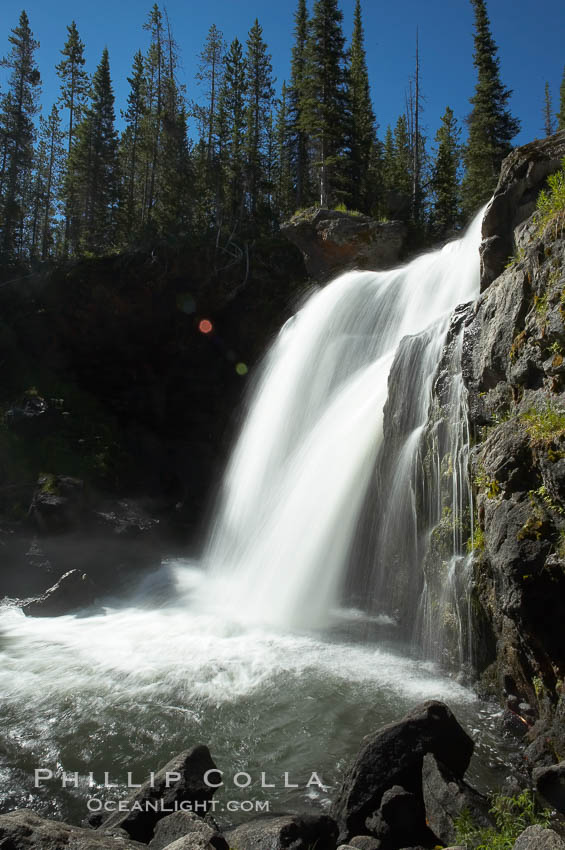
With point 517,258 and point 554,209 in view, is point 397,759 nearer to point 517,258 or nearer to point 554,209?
point 554,209

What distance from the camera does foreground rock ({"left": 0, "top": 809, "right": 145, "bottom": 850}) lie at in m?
3.82

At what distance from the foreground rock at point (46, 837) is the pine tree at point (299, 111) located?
30368mm

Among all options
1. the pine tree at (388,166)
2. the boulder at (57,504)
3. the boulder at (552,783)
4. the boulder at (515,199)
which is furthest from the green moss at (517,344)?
the pine tree at (388,166)

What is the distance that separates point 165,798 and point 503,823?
2875mm

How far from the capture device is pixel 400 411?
949cm

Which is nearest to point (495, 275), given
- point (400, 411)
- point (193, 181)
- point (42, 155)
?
point (400, 411)

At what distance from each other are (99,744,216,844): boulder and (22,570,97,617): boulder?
24.5 ft

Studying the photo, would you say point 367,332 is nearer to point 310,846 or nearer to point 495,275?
point 495,275

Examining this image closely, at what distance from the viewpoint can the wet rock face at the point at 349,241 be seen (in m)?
19.0

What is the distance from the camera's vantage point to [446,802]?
14.3ft

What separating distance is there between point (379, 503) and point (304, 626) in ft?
8.53

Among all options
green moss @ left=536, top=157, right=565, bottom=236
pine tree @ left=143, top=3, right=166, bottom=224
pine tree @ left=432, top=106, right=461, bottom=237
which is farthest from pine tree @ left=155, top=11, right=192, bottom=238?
green moss @ left=536, top=157, right=565, bottom=236

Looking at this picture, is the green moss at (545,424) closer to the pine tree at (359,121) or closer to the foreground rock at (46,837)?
the foreground rock at (46,837)

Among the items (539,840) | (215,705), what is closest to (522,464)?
(539,840)
